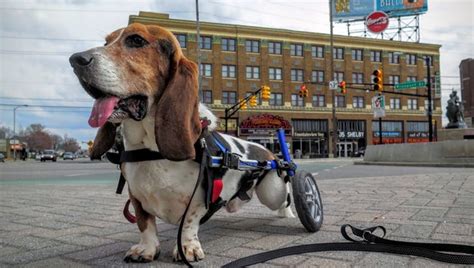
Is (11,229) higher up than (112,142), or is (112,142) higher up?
(112,142)

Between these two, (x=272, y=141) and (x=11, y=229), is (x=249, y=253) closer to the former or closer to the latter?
(x=11, y=229)

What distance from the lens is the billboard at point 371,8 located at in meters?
55.1

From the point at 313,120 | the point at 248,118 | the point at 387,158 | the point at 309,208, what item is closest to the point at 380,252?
the point at 309,208

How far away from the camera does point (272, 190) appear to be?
4.09 meters

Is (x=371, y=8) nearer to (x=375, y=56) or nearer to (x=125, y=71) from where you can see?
(x=375, y=56)

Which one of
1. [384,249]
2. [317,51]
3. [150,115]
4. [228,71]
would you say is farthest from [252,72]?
[150,115]

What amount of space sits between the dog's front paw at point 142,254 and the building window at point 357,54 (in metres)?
56.9

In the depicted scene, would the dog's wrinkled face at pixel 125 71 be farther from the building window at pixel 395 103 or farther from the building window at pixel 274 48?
the building window at pixel 395 103

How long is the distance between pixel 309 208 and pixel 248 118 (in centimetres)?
4722

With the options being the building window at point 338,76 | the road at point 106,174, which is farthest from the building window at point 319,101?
the road at point 106,174

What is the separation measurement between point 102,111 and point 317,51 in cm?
5477

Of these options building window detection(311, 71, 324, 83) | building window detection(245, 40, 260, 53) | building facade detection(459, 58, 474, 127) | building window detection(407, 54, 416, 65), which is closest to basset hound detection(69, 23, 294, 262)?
building window detection(245, 40, 260, 53)

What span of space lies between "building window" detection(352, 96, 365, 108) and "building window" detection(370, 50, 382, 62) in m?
5.54

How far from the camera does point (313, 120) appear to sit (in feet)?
181
